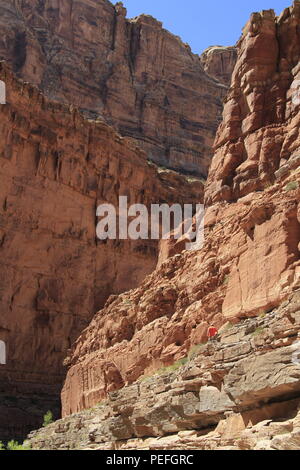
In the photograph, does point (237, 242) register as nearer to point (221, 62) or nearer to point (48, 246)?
point (48, 246)

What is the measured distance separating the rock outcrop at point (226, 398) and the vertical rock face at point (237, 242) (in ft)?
4.65

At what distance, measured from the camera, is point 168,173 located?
5316 cm

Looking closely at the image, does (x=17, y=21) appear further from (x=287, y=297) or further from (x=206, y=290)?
(x=287, y=297)

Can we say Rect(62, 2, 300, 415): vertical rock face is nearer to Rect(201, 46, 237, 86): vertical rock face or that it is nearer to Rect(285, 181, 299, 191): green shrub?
Rect(285, 181, 299, 191): green shrub

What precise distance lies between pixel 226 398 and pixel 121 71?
61.8m

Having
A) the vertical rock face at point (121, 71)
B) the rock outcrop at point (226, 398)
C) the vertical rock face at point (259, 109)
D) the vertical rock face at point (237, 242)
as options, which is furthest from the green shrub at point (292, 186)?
the vertical rock face at point (121, 71)

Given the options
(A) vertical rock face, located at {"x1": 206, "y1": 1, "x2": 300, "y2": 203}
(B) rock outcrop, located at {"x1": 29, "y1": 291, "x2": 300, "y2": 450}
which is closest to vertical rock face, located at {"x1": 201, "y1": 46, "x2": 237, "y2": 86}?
(A) vertical rock face, located at {"x1": 206, "y1": 1, "x2": 300, "y2": 203}

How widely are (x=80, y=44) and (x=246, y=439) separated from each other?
6434 centimetres

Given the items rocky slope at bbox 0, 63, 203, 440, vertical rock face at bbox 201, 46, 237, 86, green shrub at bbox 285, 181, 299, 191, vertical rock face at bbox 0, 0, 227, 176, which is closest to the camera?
green shrub at bbox 285, 181, 299, 191

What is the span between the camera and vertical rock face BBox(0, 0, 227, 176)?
220ft

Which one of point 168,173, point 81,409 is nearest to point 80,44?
point 168,173

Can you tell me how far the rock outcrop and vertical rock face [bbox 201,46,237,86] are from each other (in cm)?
7154

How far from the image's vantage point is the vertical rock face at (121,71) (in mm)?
66938

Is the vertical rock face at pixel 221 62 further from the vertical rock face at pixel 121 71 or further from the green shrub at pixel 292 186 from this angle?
the green shrub at pixel 292 186
